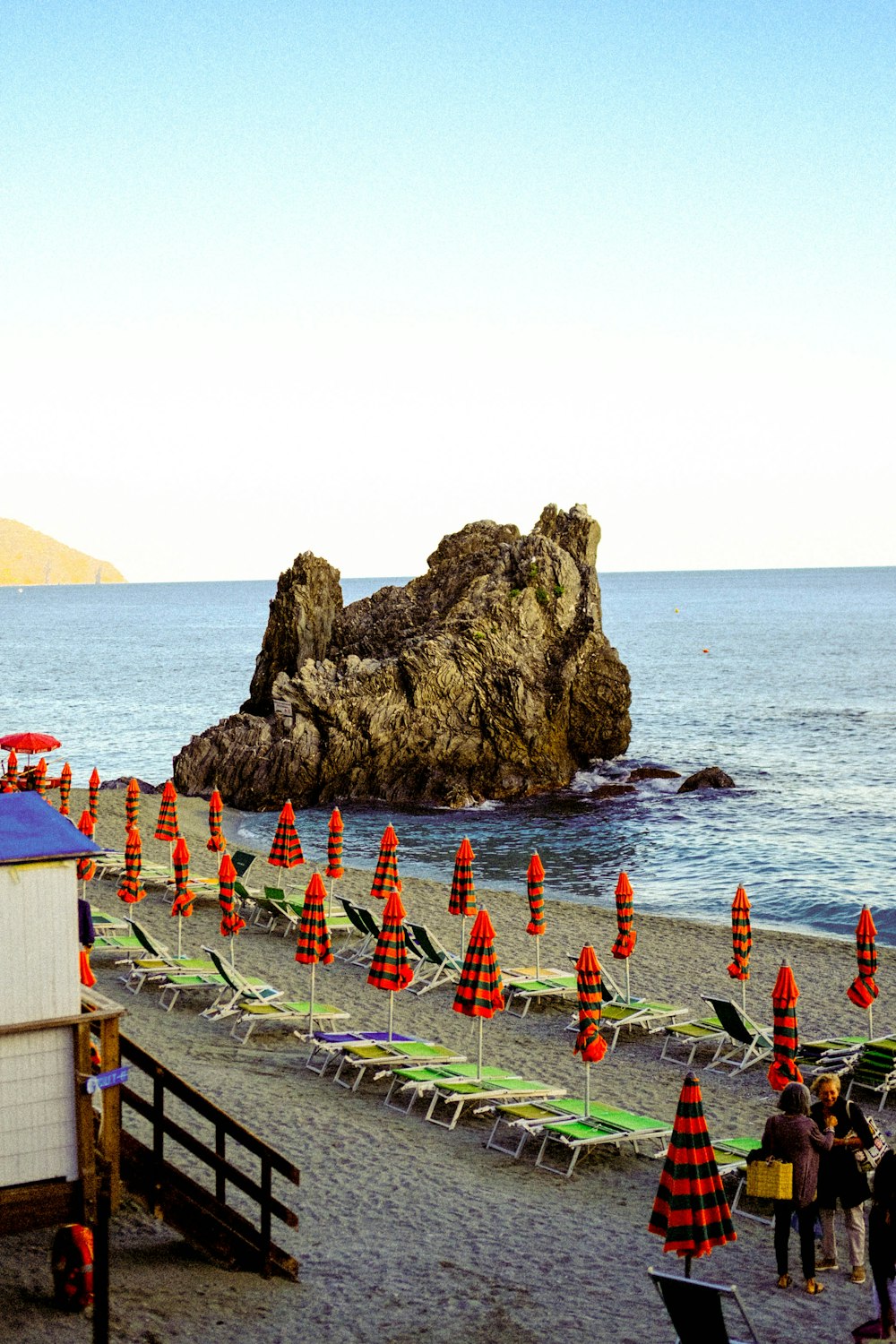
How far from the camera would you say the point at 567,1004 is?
19344 mm

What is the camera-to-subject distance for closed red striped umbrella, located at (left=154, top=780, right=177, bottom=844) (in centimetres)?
2491

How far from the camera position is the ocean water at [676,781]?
32.1m

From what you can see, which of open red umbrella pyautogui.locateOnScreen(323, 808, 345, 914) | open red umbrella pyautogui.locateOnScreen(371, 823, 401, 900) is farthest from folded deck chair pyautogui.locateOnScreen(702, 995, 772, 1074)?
open red umbrella pyautogui.locateOnScreen(323, 808, 345, 914)

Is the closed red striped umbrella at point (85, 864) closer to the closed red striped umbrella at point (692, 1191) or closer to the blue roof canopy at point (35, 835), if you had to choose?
the blue roof canopy at point (35, 835)

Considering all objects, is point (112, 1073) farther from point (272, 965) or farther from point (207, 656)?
point (207, 656)

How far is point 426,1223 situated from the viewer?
35.2 ft

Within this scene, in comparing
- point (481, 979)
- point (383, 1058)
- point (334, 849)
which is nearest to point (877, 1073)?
point (481, 979)

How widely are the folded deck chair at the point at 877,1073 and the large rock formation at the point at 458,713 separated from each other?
26.0 metres

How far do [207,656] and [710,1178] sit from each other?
11645 cm

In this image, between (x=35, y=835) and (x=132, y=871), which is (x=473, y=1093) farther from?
(x=132, y=871)

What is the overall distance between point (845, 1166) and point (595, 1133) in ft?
11.7

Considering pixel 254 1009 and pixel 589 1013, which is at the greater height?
pixel 589 1013

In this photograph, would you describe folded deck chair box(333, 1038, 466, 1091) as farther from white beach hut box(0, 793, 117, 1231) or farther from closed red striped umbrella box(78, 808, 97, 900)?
closed red striped umbrella box(78, 808, 97, 900)

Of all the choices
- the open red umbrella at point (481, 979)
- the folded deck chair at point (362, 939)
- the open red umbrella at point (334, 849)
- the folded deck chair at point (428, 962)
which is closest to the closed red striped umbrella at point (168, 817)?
the folded deck chair at point (362, 939)
